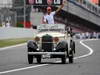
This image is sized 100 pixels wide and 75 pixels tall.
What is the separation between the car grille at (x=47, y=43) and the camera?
2106 centimetres

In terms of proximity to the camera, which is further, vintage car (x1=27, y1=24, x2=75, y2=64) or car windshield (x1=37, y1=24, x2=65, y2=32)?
car windshield (x1=37, y1=24, x2=65, y2=32)

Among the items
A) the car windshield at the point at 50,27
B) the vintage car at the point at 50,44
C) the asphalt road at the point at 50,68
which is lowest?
the asphalt road at the point at 50,68

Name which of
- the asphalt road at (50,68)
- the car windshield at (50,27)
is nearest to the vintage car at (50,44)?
the car windshield at (50,27)

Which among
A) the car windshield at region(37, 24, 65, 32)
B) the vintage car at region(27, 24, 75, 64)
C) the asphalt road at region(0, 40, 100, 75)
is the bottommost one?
the asphalt road at region(0, 40, 100, 75)

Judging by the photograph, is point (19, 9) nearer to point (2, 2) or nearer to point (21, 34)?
point (2, 2)

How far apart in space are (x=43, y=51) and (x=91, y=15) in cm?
7263

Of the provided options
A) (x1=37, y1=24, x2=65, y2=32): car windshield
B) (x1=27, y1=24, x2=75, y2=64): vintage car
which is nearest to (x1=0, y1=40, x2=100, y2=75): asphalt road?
(x1=27, y1=24, x2=75, y2=64): vintage car

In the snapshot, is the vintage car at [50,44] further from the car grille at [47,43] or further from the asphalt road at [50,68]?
the asphalt road at [50,68]

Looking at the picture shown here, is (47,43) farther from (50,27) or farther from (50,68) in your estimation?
(50,68)

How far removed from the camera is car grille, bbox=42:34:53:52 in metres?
21.1

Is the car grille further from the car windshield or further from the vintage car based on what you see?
the car windshield

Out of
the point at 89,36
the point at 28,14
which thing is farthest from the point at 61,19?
the point at 89,36

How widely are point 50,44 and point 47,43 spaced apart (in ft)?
0.42

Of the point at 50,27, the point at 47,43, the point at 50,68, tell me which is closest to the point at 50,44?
the point at 47,43
